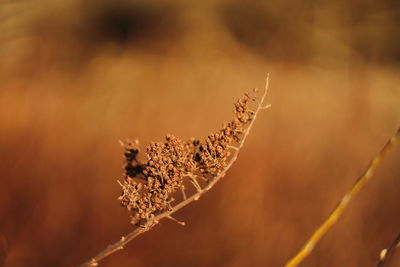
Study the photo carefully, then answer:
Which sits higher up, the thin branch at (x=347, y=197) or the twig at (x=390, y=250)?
the thin branch at (x=347, y=197)

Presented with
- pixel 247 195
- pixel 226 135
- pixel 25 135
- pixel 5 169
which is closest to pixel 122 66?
pixel 25 135

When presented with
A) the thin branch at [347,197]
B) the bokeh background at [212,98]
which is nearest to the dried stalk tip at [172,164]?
the thin branch at [347,197]

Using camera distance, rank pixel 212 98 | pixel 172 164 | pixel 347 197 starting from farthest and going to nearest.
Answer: pixel 212 98
pixel 172 164
pixel 347 197

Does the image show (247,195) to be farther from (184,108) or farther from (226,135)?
(226,135)

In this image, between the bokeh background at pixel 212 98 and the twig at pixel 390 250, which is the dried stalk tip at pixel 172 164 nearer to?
the twig at pixel 390 250

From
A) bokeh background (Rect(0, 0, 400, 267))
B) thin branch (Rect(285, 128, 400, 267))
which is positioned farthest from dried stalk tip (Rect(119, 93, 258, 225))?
bokeh background (Rect(0, 0, 400, 267))

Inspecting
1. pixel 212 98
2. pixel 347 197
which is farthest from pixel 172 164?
pixel 212 98

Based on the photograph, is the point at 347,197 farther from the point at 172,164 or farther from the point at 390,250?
the point at 172,164

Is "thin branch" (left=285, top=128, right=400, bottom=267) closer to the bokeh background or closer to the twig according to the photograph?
the twig

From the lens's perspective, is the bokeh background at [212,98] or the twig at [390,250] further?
the bokeh background at [212,98]
